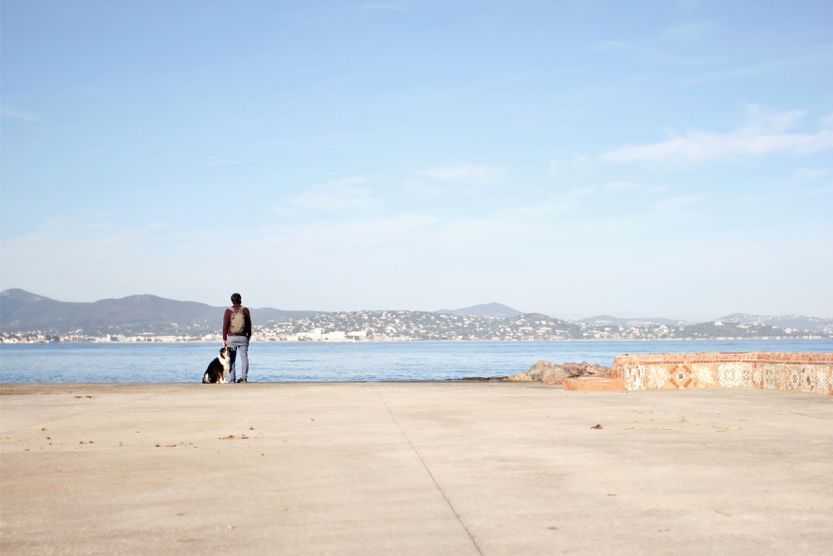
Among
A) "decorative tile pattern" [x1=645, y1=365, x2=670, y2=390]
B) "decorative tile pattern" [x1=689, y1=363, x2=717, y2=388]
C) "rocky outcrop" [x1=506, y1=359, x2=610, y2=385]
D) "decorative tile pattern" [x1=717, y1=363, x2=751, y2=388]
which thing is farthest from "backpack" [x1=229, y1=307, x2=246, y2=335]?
"decorative tile pattern" [x1=717, y1=363, x2=751, y2=388]

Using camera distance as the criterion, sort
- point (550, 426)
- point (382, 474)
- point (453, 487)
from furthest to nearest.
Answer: point (550, 426)
point (382, 474)
point (453, 487)

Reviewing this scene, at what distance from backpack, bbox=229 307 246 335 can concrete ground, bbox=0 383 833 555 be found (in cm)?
900

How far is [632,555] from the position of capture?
4355 mm

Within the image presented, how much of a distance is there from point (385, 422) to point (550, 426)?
78.4 inches

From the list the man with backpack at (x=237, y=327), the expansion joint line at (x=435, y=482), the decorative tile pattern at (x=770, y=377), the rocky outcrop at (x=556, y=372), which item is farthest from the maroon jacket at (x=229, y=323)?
the decorative tile pattern at (x=770, y=377)

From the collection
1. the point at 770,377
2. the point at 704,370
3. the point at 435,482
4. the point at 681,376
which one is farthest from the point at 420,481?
the point at 704,370

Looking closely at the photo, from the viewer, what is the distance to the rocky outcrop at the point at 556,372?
21.6 m

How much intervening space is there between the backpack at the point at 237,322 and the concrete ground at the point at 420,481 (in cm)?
900

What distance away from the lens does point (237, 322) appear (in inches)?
858

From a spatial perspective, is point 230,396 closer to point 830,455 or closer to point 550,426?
point 550,426

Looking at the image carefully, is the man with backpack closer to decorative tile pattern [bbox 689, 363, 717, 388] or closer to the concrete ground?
the concrete ground

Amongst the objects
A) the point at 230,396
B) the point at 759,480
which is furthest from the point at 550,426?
the point at 230,396

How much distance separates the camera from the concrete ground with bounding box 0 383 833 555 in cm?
476

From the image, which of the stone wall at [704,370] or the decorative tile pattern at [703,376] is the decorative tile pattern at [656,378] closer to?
the stone wall at [704,370]
